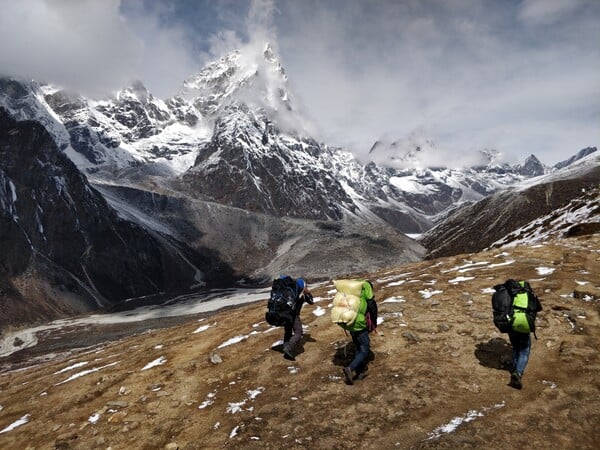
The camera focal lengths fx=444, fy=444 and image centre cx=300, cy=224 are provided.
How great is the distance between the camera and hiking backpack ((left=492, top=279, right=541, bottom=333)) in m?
13.3

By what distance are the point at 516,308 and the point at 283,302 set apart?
7876 mm

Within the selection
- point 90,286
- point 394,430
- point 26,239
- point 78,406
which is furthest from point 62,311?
point 394,430

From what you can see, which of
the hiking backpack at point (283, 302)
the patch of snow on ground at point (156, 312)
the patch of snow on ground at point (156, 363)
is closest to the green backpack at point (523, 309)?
the hiking backpack at point (283, 302)

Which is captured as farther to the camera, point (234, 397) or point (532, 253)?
point (532, 253)

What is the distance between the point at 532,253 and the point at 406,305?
14319mm

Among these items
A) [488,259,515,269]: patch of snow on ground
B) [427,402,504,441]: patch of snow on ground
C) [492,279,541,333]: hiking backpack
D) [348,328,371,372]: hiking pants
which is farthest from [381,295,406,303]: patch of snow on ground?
[427,402,504,441]: patch of snow on ground

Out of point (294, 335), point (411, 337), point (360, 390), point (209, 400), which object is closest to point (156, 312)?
point (294, 335)

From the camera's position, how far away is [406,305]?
22422mm

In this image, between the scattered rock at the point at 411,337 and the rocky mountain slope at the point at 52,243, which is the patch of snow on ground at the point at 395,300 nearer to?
the scattered rock at the point at 411,337

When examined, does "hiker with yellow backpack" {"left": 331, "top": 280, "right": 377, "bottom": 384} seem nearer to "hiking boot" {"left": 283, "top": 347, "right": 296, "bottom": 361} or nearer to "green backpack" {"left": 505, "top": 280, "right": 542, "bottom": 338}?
"hiking boot" {"left": 283, "top": 347, "right": 296, "bottom": 361}

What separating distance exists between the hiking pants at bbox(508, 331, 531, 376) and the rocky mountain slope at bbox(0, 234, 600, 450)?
552 mm

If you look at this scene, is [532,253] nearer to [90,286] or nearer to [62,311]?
[62,311]

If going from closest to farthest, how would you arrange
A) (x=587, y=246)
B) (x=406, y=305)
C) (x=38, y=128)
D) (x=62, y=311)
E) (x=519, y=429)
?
(x=519, y=429)
(x=406, y=305)
(x=587, y=246)
(x=62, y=311)
(x=38, y=128)

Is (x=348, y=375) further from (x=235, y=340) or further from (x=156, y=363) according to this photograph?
(x=156, y=363)
